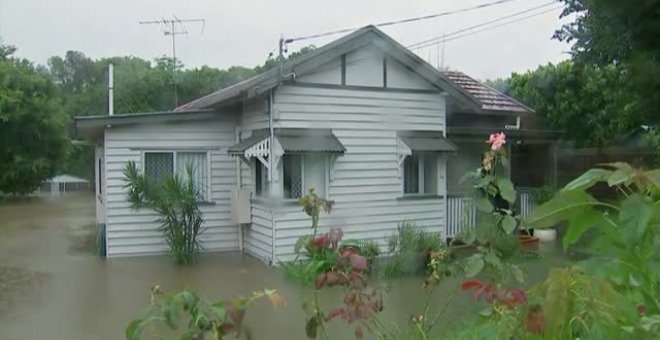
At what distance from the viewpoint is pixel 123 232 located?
557cm

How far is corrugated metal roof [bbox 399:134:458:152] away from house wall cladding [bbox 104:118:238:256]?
5.97 feet

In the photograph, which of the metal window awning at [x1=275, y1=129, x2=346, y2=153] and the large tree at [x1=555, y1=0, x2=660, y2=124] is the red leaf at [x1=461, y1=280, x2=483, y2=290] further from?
the metal window awning at [x1=275, y1=129, x2=346, y2=153]

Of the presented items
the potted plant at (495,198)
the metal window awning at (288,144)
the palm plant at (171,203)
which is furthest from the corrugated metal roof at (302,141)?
the potted plant at (495,198)

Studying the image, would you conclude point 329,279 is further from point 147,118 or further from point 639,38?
point 147,118

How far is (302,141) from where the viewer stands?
4.96 m

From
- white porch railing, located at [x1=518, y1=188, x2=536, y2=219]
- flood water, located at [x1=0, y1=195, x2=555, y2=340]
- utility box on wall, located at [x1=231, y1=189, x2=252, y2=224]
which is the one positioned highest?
white porch railing, located at [x1=518, y1=188, x2=536, y2=219]

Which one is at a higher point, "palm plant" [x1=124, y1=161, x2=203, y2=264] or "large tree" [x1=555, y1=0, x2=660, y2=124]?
"large tree" [x1=555, y1=0, x2=660, y2=124]

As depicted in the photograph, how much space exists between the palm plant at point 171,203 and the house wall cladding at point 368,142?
0.99 meters

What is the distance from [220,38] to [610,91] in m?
1.61

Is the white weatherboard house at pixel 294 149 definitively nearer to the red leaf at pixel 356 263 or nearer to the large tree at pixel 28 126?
the large tree at pixel 28 126

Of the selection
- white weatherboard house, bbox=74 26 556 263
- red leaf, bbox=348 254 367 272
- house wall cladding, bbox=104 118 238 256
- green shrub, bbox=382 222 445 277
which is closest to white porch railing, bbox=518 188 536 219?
red leaf, bbox=348 254 367 272

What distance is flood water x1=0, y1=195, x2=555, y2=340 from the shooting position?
2279 mm

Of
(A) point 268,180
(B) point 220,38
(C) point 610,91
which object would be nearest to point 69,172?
(B) point 220,38

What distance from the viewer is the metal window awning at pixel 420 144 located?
5340 millimetres
